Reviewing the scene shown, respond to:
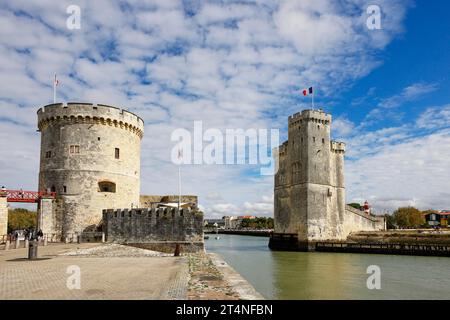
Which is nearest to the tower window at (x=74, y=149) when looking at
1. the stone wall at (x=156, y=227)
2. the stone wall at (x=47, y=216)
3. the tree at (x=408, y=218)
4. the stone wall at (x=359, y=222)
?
the stone wall at (x=47, y=216)

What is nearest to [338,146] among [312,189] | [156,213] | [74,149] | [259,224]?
[312,189]

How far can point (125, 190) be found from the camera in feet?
100

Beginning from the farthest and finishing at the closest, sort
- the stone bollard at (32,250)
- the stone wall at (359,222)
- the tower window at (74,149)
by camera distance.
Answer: the stone wall at (359,222) → the tower window at (74,149) → the stone bollard at (32,250)

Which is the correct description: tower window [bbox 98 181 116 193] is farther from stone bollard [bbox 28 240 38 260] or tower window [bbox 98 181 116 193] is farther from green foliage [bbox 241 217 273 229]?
green foliage [bbox 241 217 273 229]

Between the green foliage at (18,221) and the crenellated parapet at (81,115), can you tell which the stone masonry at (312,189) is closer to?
the crenellated parapet at (81,115)

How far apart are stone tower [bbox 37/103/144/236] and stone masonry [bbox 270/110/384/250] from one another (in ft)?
78.4

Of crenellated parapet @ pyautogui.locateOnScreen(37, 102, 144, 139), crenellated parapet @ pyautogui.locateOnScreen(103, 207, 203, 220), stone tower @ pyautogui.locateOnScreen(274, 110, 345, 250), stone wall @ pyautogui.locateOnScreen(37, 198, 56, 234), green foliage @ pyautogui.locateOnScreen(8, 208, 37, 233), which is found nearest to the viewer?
crenellated parapet @ pyautogui.locateOnScreen(103, 207, 203, 220)

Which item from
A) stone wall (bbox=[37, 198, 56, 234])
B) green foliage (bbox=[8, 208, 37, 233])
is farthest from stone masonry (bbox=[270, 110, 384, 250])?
green foliage (bbox=[8, 208, 37, 233])

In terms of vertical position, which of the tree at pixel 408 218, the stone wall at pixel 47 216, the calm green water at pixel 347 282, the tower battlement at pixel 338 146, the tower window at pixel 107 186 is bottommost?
the calm green water at pixel 347 282

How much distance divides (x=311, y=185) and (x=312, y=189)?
0.52 metres

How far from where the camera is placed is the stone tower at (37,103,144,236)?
92.1 ft

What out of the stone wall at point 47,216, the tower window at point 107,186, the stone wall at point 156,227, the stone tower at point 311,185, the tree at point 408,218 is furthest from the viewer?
the tree at point 408,218

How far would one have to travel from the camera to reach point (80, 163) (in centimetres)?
2836

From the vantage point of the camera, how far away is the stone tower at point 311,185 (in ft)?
145
